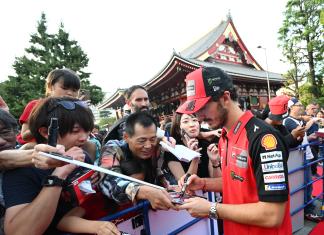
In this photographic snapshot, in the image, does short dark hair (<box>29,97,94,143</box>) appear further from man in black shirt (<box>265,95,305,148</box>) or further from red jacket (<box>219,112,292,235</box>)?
man in black shirt (<box>265,95,305,148</box>)

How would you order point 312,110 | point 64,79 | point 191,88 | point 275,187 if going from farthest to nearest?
point 312,110 < point 64,79 < point 191,88 < point 275,187

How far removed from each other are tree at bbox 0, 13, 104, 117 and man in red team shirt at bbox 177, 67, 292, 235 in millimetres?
18108

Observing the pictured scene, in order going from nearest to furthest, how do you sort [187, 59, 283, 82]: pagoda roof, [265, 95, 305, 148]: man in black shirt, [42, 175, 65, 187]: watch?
[42, 175, 65, 187]: watch < [265, 95, 305, 148]: man in black shirt < [187, 59, 283, 82]: pagoda roof

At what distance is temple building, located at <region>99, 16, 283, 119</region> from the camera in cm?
1409

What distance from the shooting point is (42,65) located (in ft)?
63.0

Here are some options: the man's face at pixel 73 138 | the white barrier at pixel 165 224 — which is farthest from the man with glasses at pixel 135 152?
the man's face at pixel 73 138

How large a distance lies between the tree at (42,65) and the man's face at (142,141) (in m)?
17.7

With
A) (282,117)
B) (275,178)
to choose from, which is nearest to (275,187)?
(275,178)

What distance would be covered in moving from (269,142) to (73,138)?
3.47 ft

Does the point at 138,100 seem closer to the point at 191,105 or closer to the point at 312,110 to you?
the point at 191,105

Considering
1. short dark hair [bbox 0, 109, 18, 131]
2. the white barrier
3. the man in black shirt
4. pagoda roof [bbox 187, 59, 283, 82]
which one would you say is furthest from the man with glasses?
pagoda roof [bbox 187, 59, 283, 82]

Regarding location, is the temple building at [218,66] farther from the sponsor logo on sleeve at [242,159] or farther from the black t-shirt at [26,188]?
the black t-shirt at [26,188]

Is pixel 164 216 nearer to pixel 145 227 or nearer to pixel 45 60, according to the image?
pixel 145 227

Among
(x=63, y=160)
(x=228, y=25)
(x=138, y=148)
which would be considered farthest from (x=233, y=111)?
(x=228, y=25)
